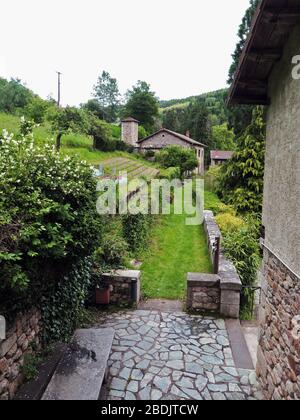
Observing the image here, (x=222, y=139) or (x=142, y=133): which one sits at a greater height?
(x=222, y=139)

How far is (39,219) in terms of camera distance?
4.13m

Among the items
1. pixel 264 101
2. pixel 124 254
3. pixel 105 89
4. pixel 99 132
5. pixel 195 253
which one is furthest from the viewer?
pixel 105 89

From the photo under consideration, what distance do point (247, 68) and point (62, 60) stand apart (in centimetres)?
4344

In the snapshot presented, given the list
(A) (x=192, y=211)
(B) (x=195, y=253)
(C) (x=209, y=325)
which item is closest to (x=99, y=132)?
(A) (x=192, y=211)

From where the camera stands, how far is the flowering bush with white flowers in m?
3.69

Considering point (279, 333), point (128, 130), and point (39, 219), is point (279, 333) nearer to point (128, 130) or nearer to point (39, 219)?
point (39, 219)

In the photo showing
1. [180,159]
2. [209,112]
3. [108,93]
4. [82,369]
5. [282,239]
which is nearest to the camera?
[282,239]

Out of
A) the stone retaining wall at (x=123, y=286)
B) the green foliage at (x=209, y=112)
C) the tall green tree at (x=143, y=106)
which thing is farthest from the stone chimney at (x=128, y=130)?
the stone retaining wall at (x=123, y=286)

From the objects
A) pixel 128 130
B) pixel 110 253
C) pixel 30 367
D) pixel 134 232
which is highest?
pixel 128 130

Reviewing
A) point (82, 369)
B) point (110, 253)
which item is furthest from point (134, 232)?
point (82, 369)

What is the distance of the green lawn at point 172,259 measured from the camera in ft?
28.5

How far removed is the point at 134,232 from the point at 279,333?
737 cm

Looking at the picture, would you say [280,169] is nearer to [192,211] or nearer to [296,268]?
[296,268]
